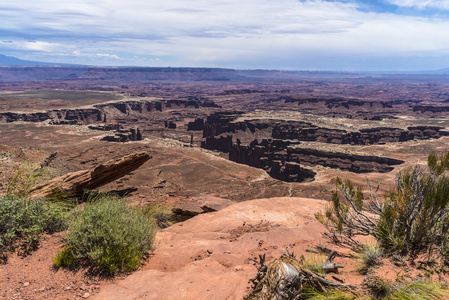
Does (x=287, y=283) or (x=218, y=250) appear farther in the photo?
(x=218, y=250)

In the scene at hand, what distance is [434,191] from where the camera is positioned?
548 centimetres

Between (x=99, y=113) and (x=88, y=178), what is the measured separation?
4194 inches

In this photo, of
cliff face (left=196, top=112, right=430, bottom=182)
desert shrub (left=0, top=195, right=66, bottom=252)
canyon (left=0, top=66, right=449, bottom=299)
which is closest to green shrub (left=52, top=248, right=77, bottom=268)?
canyon (left=0, top=66, right=449, bottom=299)

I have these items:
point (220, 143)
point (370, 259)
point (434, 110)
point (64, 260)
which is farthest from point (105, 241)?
point (434, 110)

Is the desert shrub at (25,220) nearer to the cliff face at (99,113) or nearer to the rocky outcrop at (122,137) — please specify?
the rocky outcrop at (122,137)

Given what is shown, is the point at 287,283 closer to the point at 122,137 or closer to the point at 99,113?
the point at 122,137

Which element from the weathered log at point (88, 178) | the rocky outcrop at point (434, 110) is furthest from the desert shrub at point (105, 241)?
the rocky outcrop at point (434, 110)

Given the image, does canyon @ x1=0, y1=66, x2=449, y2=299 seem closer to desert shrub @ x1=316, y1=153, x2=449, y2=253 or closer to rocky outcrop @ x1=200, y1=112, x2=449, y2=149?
rocky outcrop @ x1=200, y1=112, x2=449, y2=149

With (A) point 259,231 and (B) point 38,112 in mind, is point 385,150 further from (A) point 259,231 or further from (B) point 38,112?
(B) point 38,112

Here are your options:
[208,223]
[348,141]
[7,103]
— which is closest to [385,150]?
[348,141]

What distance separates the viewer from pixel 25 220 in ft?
20.3

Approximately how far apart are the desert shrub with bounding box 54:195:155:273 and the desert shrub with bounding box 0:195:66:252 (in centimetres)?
79

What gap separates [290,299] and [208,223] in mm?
6576

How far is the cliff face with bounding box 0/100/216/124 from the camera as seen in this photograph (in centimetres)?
8981
